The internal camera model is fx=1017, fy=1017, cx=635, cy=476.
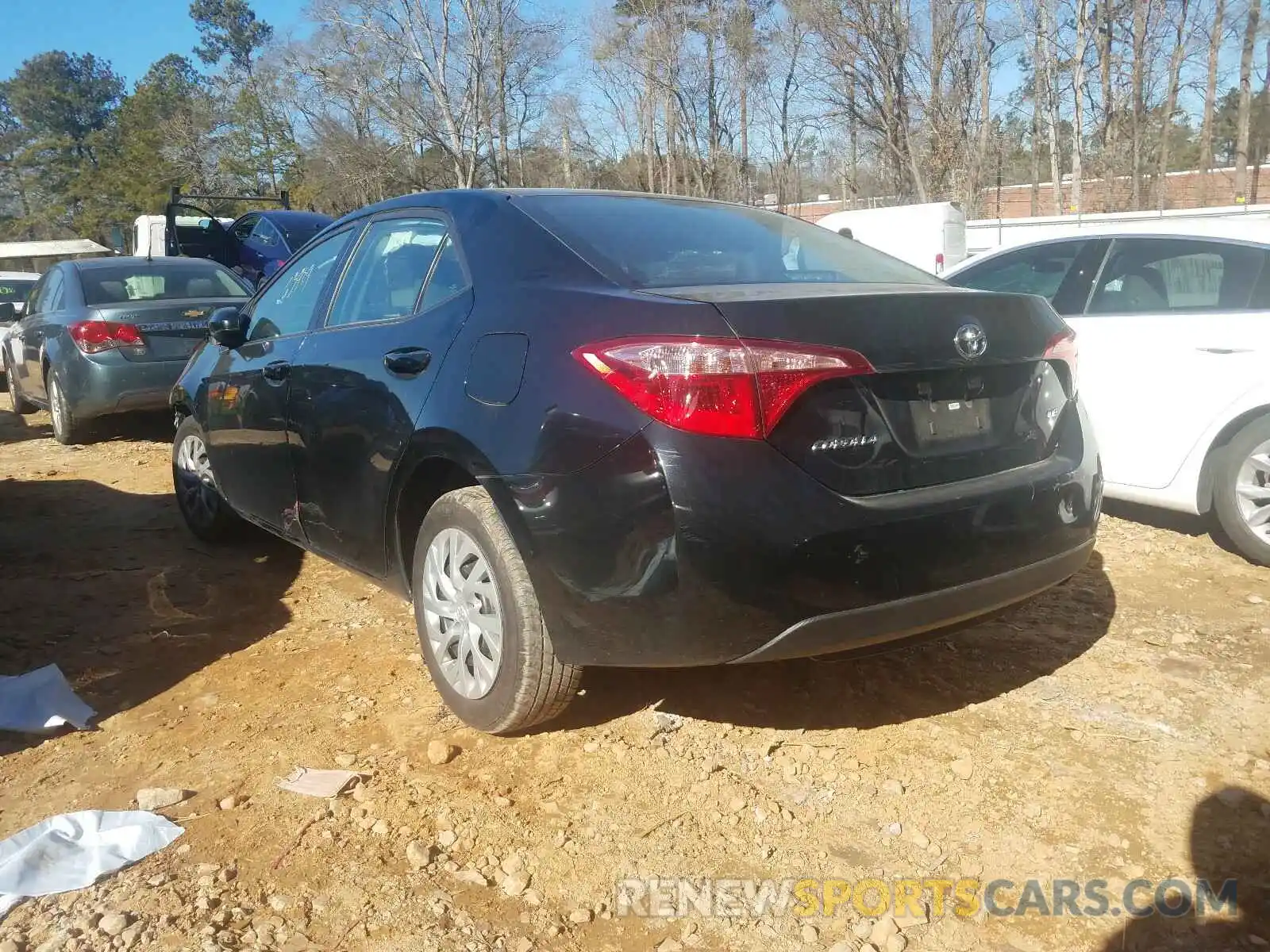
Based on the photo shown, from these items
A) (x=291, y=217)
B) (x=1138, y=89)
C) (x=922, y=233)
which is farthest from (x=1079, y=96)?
(x=291, y=217)

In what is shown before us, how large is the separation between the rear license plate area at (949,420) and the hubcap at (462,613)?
1.18 m

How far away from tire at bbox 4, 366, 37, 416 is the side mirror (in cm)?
607

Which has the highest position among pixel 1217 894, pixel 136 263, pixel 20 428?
pixel 136 263

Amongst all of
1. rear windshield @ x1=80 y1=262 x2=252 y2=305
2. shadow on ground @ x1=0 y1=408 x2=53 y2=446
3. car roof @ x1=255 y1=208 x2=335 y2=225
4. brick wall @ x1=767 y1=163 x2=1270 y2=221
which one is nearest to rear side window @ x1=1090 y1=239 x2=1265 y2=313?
rear windshield @ x1=80 y1=262 x2=252 y2=305

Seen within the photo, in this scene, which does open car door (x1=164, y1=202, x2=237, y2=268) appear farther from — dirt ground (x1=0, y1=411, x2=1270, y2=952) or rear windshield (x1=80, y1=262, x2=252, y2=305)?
dirt ground (x1=0, y1=411, x2=1270, y2=952)

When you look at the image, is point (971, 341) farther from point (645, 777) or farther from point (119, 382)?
point (119, 382)

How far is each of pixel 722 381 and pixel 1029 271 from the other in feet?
12.7

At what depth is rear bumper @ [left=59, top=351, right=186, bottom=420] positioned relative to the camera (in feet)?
24.2

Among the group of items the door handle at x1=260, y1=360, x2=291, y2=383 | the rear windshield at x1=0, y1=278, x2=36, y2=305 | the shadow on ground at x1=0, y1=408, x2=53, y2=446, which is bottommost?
the shadow on ground at x1=0, y1=408, x2=53, y2=446

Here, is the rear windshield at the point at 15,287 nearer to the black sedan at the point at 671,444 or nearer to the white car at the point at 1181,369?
the black sedan at the point at 671,444

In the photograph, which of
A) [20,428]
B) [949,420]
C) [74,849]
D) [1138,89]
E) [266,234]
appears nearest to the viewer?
[74,849]

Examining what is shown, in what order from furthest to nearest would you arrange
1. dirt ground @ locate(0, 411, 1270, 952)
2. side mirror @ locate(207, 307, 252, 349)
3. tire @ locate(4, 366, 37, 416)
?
tire @ locate(4, 366, 37, 416) → side mirror @ locate(207, 307, 252, 349) → dirt ground @ locate(0, 411, 1270, 952)

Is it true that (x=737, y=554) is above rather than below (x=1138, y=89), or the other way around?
below

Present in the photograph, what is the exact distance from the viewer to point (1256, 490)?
439 centimetres
